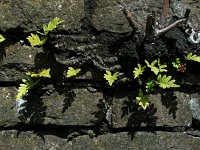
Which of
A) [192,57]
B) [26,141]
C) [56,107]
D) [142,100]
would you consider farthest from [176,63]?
[26,141]

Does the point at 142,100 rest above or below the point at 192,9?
below

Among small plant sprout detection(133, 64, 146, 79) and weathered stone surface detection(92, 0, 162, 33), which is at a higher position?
weathered stone surface detection(92, 0, 162, 33)

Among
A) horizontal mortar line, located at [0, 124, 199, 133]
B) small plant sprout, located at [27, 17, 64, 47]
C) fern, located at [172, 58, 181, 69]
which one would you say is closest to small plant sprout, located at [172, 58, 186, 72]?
fern, located at [172, 58, 181, 69]

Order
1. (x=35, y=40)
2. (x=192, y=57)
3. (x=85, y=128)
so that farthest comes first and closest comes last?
(x=85, y=128) → (x=192, y=57) → (x=35, y=40)

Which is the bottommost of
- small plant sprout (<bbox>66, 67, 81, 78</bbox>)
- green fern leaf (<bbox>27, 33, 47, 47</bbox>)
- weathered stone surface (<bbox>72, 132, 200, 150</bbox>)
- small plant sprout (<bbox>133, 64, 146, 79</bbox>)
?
weathered stone surface (<bbox>72, 132, 200, 150</bbox>)

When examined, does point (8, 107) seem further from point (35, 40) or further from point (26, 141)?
point (35, 40)

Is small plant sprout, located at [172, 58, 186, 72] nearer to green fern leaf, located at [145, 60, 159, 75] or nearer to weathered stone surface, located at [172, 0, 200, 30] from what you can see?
green fern leaf, located at [145, 60, 159, 75]

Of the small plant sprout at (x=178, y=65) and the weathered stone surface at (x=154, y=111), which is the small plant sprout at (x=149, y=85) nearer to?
the weathered stone surface at (x=154, y=111)
